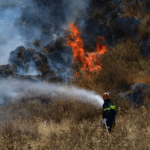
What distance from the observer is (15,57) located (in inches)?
424

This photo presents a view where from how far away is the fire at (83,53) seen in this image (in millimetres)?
9423

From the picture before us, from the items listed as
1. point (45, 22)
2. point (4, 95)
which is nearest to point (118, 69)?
point (4, 95)

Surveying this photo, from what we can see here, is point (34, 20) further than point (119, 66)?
Yes

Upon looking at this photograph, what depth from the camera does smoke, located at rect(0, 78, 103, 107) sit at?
6.79m

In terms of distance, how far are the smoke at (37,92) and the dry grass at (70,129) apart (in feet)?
1.64

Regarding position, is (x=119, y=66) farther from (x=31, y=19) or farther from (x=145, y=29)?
(x=31, y=19)

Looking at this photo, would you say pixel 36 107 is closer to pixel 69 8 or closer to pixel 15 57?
pixel 15 57

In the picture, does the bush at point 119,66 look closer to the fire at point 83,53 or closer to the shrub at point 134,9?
the fire at point 83,53

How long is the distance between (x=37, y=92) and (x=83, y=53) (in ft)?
15.2

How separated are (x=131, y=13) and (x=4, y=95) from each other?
863cm

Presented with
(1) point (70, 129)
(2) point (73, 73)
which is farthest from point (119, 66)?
(1) point (70, 129)

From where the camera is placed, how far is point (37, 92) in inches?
293

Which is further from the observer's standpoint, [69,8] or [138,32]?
[69,8]

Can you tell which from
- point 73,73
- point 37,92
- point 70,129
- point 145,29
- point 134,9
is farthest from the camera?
point 134,9
